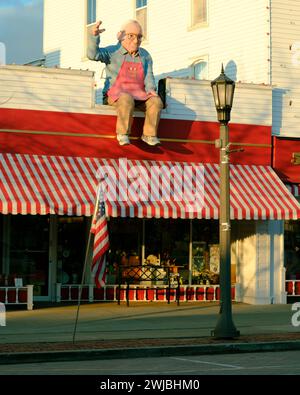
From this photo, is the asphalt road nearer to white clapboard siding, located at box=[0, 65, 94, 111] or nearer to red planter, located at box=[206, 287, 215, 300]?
white clapboard siding, located at box=[0, 65, 94, 111]

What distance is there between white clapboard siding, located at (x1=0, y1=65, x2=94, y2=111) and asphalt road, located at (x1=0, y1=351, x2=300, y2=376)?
10.3 meters

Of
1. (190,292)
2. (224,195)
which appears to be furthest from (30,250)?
(224,195)

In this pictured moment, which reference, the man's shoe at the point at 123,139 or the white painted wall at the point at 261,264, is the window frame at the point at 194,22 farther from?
the man's shoe at the point at 123,139

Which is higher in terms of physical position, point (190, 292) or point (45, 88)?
point (45, 88)

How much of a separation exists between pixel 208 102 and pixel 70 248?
5501 mm

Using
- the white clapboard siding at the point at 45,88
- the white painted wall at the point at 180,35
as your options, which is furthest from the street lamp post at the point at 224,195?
the white painted wall at the point at 180,35

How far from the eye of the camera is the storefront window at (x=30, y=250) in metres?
25.6

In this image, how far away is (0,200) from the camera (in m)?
22.4

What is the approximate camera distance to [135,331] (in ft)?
62.8

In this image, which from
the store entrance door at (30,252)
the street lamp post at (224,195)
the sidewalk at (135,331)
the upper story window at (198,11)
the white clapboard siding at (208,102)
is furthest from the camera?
the upper story window at (198,11)

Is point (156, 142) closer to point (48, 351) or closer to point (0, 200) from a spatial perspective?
point (0, 200)

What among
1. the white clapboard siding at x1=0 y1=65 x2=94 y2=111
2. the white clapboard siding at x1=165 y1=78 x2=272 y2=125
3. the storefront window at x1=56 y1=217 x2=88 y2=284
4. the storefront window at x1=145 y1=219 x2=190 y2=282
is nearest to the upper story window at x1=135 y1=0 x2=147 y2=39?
the white clapboard siding at x1=165 y1=78 x2=272 y2=125

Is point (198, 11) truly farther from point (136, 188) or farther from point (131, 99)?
point (136, 188)

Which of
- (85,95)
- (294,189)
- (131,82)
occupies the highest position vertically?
(131,82)
